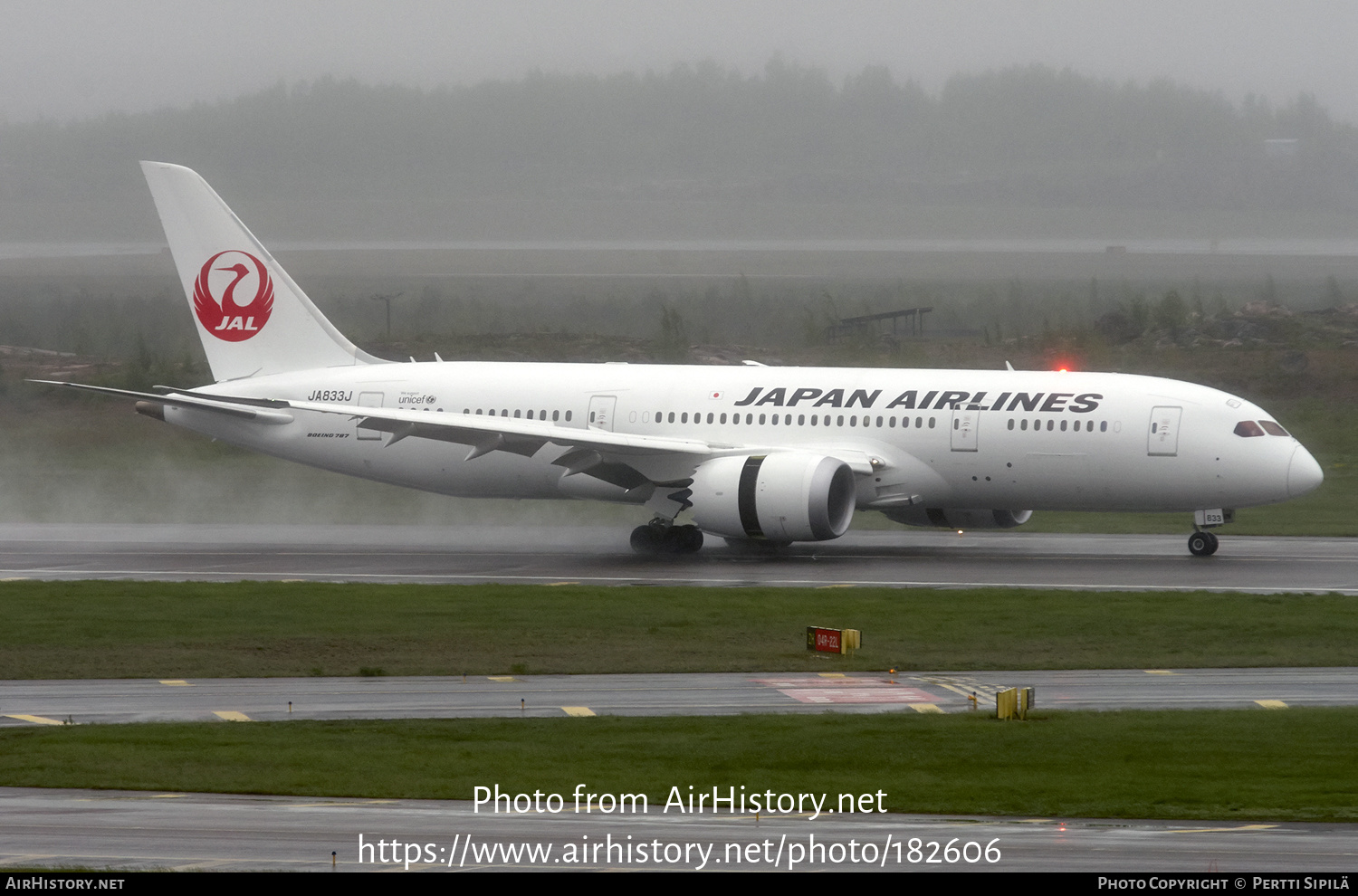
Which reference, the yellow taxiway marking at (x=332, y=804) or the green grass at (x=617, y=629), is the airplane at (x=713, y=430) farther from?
the yellow taxiway marking at (x=332, y=804)

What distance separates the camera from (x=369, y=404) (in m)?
46.8

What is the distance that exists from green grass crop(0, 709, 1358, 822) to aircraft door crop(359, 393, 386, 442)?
26099mm

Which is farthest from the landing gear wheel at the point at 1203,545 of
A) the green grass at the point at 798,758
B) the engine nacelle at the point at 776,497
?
the green grass at the point at 798,758

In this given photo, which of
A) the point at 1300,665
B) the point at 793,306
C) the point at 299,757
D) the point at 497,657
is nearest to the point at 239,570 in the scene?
the point at 497,657

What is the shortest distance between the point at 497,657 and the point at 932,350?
203ft

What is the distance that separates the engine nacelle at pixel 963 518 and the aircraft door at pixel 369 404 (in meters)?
14.4

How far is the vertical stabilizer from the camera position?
49.2 metres

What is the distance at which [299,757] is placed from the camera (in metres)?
18.5

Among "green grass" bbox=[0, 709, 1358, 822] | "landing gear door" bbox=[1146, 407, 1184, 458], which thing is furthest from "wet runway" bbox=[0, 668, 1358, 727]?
"landing gear door" bbox=[1146, 407, 1184, 458]

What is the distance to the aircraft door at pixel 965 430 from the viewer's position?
135 ft

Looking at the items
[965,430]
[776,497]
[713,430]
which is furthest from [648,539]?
[965,430]

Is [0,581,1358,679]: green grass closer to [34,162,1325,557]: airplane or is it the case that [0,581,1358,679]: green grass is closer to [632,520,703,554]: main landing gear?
[34,162,1325,557]: airplane

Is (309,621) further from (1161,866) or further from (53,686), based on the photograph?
(1161,866)

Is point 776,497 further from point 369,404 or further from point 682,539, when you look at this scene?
point 369,404
